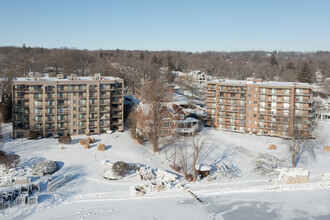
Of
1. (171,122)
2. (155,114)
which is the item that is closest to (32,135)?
(155,114)

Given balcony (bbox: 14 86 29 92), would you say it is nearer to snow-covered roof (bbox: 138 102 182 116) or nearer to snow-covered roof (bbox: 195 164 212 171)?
snow-covered roof (bbox: 138 102 182 116)

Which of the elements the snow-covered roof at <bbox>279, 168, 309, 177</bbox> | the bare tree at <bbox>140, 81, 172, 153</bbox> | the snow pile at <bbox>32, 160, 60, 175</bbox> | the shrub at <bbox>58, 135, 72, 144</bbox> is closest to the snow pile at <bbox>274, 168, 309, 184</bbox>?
the snow-covered roof at <bbox>279, 168, 309, 177</bbox>

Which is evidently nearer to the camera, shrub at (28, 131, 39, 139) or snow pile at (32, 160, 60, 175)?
snow pile at (32, 160, 60, 175)

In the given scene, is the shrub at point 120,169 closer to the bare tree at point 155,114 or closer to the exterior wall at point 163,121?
the bare tree at point 155,114

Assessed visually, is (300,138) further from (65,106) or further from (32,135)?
(32,135)

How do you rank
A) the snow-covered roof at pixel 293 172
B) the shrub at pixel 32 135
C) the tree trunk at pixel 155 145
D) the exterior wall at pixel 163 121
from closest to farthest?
the snow-covered roof at pixel 293 172 → the tree trunk at pixel 155 145 → the shrub at pixel 32 135 → the exterior wall at pixel 163 121

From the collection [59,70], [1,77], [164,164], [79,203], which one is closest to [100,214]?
[79,203]

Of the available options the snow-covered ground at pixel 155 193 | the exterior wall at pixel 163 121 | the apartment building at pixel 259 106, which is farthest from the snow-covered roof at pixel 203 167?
the apartment building at pixel 259 106

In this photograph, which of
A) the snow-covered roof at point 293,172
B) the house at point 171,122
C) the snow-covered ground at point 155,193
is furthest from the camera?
the house at point 171,122
